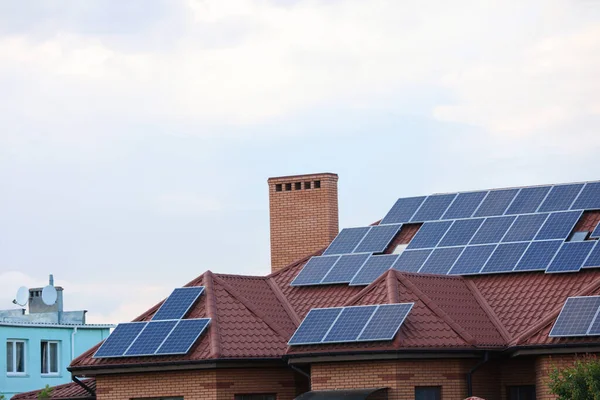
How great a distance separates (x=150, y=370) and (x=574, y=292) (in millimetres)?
10174

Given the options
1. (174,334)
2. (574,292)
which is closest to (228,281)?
(174,334)

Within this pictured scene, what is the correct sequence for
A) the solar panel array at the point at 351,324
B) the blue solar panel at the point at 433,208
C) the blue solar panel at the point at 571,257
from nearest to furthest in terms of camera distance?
the solar panel array at the point at 351,324 → the blue solar panel at the point at 571,257 → the blue solar panel at the point at 433,208

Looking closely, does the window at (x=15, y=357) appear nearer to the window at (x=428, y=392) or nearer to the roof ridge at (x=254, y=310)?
the roof ridge at (x=254, y=310)

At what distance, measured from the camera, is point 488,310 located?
32250mm

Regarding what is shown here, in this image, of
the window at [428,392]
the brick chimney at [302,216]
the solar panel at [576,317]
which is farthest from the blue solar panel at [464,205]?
the window at [428,392]

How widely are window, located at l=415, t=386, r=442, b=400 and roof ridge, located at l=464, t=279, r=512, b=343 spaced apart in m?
2.30

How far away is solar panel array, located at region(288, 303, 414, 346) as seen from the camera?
29.1 metres

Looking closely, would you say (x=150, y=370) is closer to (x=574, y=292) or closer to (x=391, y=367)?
(x=391, y=367)

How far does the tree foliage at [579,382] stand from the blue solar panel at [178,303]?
9738mm

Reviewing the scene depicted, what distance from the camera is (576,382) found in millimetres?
26672

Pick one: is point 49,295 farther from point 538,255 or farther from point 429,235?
point 538,255

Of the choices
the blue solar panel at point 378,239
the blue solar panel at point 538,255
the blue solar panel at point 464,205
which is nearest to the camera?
the blue solar panel at point 538,255

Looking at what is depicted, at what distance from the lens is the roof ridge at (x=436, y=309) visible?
98.0 feet

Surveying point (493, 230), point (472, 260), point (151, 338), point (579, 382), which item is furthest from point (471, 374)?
point (151, 338)
